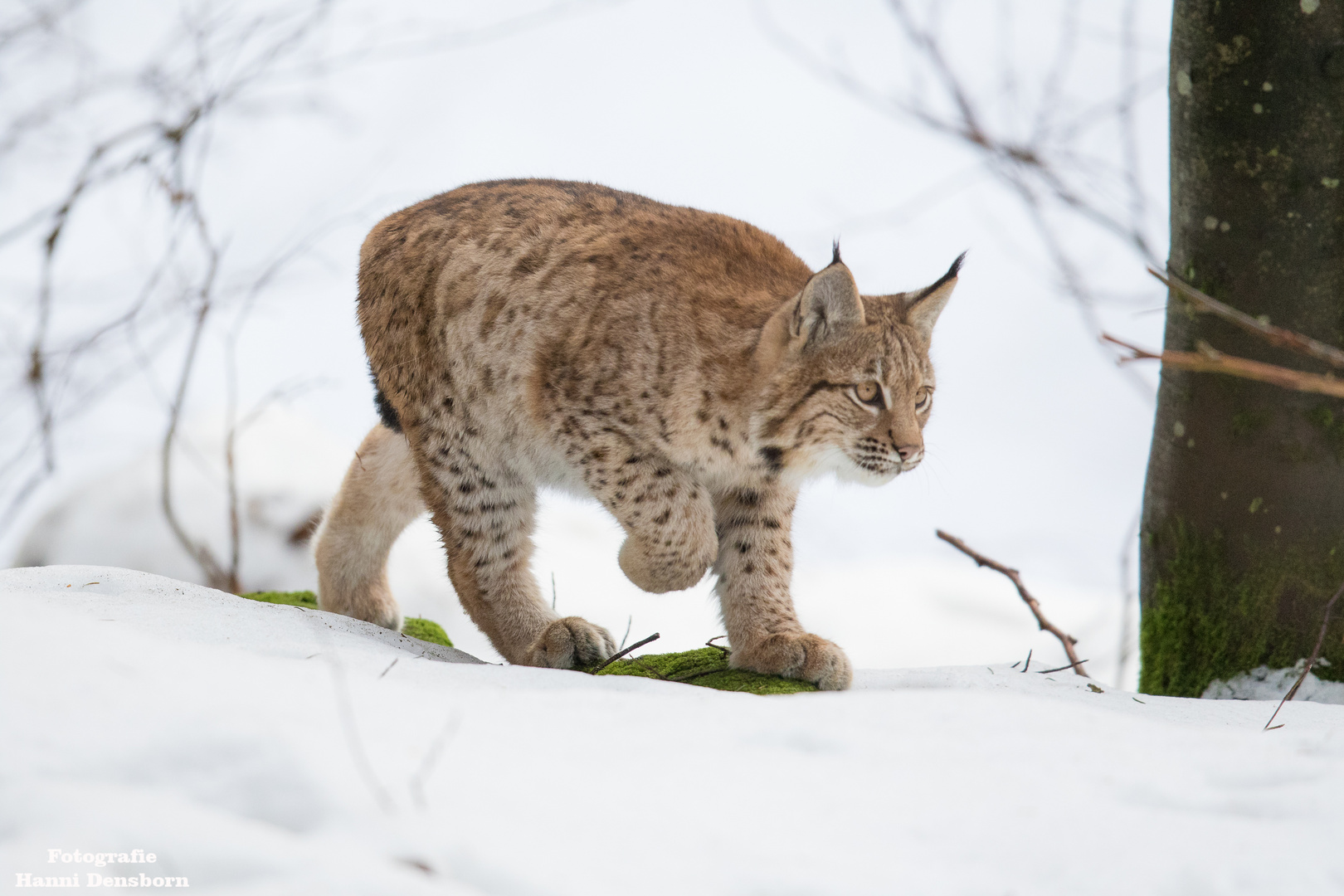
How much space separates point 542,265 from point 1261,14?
8.40 ft

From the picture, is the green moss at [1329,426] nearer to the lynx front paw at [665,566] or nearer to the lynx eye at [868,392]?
the lynx eye at [868,392]

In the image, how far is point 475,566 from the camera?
4109mm

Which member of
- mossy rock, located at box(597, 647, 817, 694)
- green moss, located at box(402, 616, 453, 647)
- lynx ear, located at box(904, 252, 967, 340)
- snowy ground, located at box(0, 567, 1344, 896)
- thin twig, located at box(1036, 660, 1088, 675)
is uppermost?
lynx ear, located at box(904, 252, 967, 340)

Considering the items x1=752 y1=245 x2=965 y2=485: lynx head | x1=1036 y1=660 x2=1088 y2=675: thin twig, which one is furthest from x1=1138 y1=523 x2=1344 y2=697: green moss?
x1=752 y1=245 x2=965 y2=485: lynx head

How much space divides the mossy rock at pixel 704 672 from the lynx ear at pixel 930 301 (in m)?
1.30

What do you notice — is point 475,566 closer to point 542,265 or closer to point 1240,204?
point 542,265

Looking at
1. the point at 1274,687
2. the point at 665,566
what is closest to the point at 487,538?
the point at 665,566

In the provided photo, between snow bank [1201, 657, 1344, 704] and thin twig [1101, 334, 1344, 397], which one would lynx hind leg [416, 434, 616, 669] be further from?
thin twig [1101, 334, 1344, 397]

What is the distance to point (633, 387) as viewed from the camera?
A: 3.69 metres

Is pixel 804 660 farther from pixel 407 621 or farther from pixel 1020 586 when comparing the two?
pixel 407 621

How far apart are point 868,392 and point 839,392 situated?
3.7 inches

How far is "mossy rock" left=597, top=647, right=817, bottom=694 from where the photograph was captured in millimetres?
3455

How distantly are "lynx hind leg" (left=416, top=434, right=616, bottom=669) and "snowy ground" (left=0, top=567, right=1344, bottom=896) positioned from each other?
154cm

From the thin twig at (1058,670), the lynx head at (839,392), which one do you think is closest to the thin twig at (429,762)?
the lynx head at (839,392)
